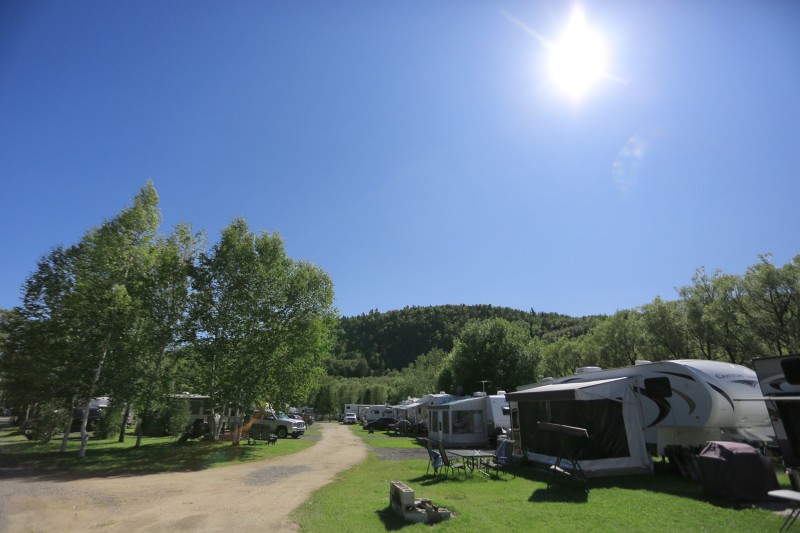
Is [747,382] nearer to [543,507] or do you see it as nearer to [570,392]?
[570,392]

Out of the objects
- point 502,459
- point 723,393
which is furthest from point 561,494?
point 723,393

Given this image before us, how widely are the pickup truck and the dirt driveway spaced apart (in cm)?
1374

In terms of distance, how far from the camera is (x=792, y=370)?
793cm

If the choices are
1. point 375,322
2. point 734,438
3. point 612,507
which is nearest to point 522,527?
point 612,507

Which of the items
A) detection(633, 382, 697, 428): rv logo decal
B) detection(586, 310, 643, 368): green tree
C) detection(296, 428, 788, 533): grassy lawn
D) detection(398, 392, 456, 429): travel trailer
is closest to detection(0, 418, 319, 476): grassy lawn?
detection(296, 428, 788, 533): grassy lawn

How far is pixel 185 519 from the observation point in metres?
7.70

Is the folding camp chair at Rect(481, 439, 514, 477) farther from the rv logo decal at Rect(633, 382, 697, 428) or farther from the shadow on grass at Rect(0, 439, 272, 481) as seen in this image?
the shadow on grass at Rect(0, 439, 272, 481)

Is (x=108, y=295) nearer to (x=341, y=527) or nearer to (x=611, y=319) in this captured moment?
(x=341, y=527)

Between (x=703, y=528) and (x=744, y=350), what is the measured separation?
26.2 meters

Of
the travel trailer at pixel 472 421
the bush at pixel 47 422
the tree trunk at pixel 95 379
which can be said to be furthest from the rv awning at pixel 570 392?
the bush at pixel 47 422

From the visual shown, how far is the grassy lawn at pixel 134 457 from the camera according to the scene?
14068 mm

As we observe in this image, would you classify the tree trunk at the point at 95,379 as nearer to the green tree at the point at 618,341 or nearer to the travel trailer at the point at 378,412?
the travel trailer at the point at 378,412

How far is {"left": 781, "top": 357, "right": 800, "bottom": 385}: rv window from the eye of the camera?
7859 mm

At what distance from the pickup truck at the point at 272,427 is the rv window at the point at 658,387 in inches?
922
